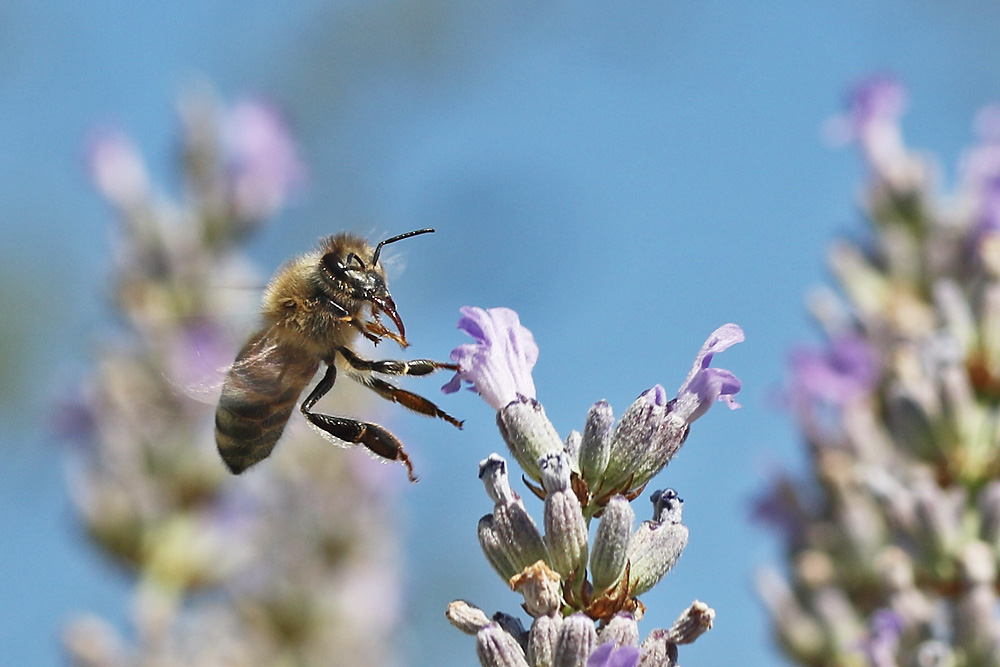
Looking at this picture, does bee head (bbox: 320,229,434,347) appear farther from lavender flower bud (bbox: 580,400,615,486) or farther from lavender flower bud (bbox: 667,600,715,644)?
lavender flower bud (bbox: 667,600,715,644)

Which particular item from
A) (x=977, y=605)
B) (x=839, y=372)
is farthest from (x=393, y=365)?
(x=839, y=372)

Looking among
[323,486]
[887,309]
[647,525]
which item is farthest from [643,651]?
[323,486]

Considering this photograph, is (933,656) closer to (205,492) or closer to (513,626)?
(513,626)

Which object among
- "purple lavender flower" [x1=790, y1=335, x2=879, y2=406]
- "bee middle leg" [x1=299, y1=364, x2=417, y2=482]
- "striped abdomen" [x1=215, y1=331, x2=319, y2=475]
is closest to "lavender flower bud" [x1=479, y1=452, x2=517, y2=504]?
"bee middle leg" [x1=299, y1=364, x2=417, y2=482]

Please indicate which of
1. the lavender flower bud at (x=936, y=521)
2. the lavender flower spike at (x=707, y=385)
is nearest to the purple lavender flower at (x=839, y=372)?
the lavender flower bud at (x=936, y=521)

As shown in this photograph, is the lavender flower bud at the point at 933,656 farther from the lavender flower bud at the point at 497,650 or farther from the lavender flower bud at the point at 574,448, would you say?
the lavender flower bud at the point at 497,650
